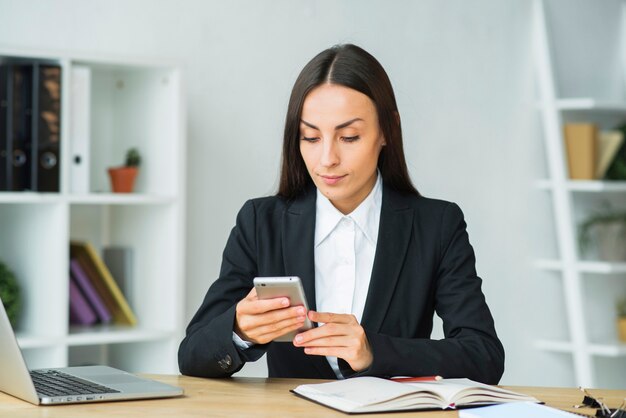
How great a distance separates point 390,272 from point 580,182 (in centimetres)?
209

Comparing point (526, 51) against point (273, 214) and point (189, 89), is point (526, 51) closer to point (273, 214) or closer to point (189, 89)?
point (189, 89)

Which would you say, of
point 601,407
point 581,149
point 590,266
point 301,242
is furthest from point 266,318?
point 581,149

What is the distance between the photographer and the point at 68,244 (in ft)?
9.35

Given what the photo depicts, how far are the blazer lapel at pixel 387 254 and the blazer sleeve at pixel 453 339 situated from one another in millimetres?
79

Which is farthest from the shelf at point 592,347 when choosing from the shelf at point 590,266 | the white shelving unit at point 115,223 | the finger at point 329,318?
the finger at point 329,318

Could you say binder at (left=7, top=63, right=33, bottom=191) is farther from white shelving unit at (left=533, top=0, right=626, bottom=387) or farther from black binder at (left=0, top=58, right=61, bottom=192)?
white shelving unit at (left=533, top=0, right=626, bottom=387)

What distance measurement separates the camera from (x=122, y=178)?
3.04 m

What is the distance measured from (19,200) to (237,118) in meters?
1.01

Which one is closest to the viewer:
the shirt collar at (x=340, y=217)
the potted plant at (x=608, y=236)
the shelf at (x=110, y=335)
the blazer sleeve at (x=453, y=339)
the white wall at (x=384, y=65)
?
the blazer sleeve at (x=453, y=339)

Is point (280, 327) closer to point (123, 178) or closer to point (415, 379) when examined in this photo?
point (415, 379)

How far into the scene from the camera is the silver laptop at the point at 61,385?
1582 mm

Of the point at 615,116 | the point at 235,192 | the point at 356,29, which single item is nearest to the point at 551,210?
the point at 615,116

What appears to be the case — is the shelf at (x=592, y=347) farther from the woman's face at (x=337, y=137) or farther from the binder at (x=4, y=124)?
the binder at (x=4, y=124)

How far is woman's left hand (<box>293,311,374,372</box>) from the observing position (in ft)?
5.79
